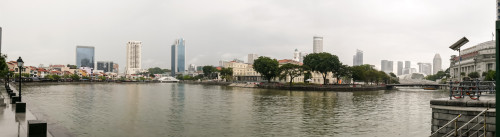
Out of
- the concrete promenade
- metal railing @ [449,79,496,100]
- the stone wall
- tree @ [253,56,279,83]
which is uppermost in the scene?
tree @ [253,56,279,83]

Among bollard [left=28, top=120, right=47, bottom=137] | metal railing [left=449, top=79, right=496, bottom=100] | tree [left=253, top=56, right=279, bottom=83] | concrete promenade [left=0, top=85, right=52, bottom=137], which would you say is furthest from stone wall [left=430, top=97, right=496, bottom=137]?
tree [left=253, top=56, right=279, bottom=83]

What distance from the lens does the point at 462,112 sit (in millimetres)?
14500

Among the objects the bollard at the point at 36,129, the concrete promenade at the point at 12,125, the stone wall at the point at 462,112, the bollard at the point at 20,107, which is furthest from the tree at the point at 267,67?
the bollard at the point at 36,129

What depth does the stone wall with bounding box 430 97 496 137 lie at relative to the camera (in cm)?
1348

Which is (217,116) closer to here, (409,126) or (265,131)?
(265,131)

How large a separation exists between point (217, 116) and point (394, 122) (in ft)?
51.7

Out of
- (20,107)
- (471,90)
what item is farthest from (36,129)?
(471,90)

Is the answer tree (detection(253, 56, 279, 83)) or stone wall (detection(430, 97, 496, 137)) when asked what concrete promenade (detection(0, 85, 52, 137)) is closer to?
stone wall (detection(430, 97, 496, 137))

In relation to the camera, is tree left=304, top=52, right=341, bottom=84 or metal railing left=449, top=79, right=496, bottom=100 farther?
tree left=304, top=52, right=341, bottom=84

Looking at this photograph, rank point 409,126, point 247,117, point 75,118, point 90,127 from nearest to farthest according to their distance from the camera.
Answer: point 90,127
point 409,126
point 75,118
point 247,117

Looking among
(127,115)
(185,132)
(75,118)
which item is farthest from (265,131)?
(75,118)

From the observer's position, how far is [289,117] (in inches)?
1238

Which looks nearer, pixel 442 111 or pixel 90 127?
pixel 442 111

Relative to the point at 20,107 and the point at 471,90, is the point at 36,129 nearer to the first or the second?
the point at 20,107
